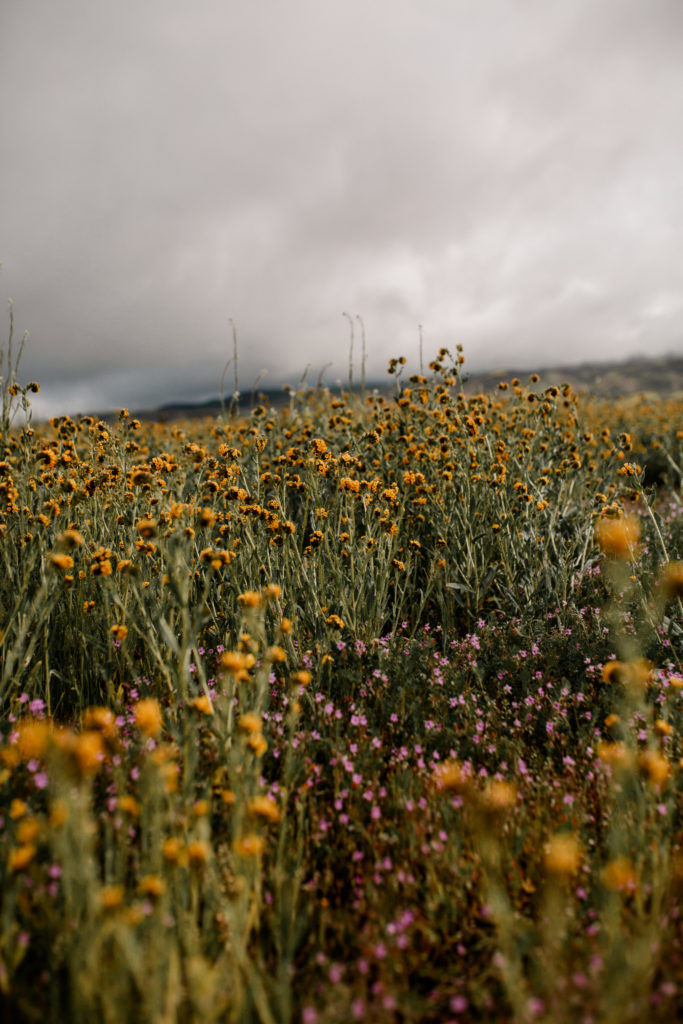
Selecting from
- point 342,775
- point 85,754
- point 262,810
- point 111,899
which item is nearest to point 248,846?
point 262,810

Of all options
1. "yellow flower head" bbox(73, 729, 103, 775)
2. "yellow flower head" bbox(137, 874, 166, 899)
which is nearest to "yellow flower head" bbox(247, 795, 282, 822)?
"yellow flower head" bbox(137, 874, 166, 899)

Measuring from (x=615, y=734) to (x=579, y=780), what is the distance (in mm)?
319

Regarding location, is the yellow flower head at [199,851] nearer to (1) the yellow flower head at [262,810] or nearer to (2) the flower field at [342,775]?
(2) the flower field at [342,775]

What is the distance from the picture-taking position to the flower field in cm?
130

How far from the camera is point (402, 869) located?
68.3 inches

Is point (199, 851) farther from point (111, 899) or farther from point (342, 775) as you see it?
point (342, 775)

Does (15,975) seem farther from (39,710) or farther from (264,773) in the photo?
(39,710)

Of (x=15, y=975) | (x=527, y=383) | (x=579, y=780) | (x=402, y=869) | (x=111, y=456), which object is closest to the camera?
(x=15, y=975)

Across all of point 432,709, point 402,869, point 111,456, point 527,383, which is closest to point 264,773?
point 402,869

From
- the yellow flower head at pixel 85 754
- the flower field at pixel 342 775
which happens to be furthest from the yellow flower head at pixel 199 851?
the yellow flower head at pixel 85 754

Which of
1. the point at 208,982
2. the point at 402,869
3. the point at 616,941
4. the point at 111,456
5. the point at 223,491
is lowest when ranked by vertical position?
the point at 402,869

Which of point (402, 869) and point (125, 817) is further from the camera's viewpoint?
point (402, 869)

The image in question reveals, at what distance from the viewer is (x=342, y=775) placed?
2131 mm

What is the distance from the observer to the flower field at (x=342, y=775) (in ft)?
4.27
